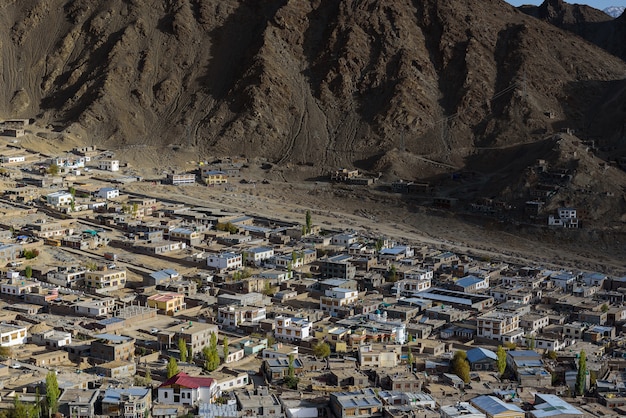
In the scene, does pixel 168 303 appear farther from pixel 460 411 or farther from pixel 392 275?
pixel 460 411

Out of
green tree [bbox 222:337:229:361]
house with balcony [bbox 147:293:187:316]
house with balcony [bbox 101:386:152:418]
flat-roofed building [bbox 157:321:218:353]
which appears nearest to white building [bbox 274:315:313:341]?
flat-roofed building [bbox 157:321:218:353]

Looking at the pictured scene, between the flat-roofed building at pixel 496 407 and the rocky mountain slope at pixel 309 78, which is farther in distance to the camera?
the rocky mountain slope at pixel 309 78

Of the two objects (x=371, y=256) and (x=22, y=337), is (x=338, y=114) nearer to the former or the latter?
(x=371, y=256)

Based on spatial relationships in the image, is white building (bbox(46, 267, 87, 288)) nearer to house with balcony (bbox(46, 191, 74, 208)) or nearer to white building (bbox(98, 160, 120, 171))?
house with balcony (bbox(46, 191, 74, 208))

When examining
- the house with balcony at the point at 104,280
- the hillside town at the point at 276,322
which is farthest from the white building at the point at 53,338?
the house with balcony at the point at 104,280

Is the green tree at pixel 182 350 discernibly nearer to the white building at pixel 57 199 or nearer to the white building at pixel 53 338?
the white building at pixel 53 338

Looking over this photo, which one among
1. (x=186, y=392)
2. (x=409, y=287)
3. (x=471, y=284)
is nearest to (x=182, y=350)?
(x=186, y=392)
